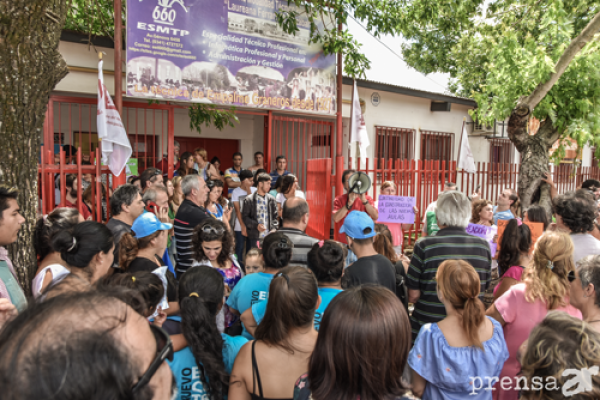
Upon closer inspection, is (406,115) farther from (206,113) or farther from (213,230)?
(213,230)

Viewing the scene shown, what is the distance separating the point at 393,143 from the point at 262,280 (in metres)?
8.42

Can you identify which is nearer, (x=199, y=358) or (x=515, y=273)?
(x=199, y=358)

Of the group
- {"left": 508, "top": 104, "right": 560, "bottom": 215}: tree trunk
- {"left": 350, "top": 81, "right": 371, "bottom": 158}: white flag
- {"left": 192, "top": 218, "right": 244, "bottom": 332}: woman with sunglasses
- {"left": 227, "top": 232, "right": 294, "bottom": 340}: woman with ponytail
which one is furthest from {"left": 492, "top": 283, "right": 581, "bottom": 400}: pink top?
{"left": 508, "top": 104, "right": 560, "bottom": 215}: tree trunk

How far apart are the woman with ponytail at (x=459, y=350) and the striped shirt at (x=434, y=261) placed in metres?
0.66

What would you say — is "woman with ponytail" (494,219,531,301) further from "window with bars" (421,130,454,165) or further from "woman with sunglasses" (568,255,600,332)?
"window with bars" (421,130,454,165)

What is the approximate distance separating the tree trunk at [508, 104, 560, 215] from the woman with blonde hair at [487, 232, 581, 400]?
542cm

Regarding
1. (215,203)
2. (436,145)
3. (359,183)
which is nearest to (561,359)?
(359,183)

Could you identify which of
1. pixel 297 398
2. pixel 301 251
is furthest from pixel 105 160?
pixel 297 398

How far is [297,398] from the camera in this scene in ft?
4.74

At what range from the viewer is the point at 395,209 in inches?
185

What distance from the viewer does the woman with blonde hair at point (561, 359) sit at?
A: 120 cm

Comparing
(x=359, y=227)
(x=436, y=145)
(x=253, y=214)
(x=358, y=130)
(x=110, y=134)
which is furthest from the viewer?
(x=436, y=145)

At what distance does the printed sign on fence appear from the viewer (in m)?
4.67

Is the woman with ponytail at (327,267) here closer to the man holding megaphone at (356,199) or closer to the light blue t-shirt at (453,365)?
the light blue t-shirt at (453,365)
